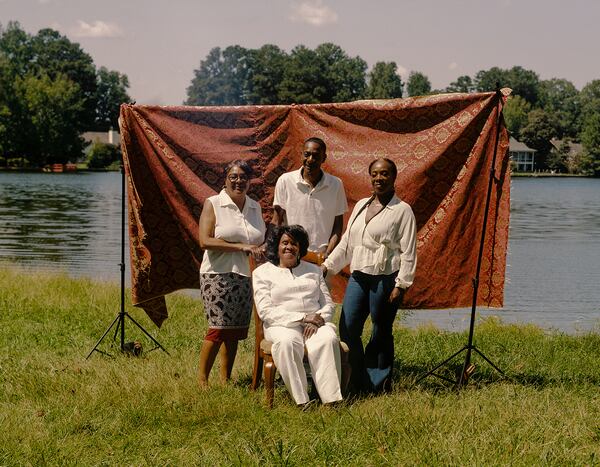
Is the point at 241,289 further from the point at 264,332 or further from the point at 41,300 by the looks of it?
the point at 41,300

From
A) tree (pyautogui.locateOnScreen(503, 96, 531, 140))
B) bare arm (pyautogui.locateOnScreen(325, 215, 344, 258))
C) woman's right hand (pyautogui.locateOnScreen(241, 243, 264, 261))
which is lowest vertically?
woman's right hand (pyautogui.locateOnScreen(241, 243, 264, 261))

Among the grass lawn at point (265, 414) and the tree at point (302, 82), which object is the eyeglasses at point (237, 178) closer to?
the grass lawn at point (265, 414)

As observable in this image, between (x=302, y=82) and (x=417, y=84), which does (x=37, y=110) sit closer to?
(x=302, y=82)

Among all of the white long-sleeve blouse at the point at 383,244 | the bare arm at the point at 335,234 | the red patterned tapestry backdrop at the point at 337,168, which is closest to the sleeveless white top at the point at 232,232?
the bare arm at the point at 335,234

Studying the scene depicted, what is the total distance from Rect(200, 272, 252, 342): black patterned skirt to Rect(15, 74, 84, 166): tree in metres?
74.0

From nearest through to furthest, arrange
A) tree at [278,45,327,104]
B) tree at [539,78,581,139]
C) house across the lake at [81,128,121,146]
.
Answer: house across the lake at [81,128,121,146] < tree at [278,45,327,104] < tree at [539,78,581,139]

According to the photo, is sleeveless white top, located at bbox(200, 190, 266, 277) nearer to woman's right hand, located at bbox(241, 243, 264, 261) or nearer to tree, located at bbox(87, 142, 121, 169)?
woman's right hand, located at bbox(241, 243, 264, 261)

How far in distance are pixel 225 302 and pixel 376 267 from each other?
131 cm

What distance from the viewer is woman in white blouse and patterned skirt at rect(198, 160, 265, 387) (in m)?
6.64

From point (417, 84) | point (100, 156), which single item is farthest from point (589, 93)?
point (100, 156)

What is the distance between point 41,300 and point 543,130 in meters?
102

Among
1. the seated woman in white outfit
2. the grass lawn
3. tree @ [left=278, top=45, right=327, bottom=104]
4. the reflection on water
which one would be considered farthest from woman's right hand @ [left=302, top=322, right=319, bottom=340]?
tree @ [left=278, top=45, right=327, bottom=104]

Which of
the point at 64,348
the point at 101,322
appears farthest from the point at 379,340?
the point at 101,322

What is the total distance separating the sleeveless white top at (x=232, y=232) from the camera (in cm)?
665
